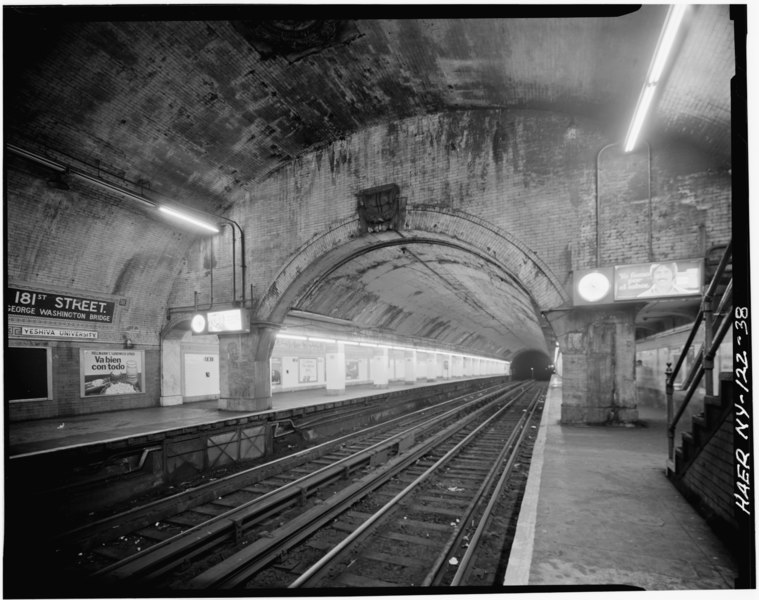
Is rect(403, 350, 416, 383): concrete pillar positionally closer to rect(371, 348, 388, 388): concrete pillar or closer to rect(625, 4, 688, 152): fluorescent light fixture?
rect(371, 348, 388, 388): concrete pillar

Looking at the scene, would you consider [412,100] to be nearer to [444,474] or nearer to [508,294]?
[444,474]

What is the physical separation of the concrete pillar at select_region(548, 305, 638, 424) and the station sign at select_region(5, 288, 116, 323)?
1242 cm

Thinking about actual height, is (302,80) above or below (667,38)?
above

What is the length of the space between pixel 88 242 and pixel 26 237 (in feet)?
4.39

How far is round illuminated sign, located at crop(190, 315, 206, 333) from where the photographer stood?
40.3 ft

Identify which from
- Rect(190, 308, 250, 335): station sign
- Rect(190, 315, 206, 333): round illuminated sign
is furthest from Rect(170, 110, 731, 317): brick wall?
Rect(190, 315, 206, 333): round illuminated sign

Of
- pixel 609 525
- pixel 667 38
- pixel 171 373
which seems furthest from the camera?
pixel 171 373

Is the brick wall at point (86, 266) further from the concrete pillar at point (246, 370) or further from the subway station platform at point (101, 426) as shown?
the concrete pillar at point (246, 370)

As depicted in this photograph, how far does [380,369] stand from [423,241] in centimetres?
1333

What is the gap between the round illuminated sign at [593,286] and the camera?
814 centimetres

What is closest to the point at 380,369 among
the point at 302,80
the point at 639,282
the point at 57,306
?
the point at 57,306

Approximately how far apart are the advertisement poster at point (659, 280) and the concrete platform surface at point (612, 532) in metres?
3.11

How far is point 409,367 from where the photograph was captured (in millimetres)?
26188

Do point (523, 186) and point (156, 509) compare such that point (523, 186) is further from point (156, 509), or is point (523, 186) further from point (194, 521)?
point (156, 509)
